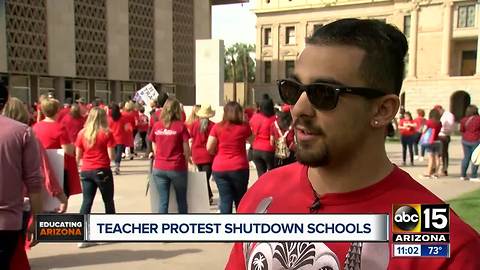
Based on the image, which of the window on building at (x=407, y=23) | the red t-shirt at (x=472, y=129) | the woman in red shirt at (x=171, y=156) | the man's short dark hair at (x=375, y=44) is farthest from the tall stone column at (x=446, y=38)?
the man's short dark hair at (x=375, y=44)

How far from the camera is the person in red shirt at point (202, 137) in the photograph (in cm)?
798

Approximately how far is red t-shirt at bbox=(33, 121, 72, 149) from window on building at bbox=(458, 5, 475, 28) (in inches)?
1835

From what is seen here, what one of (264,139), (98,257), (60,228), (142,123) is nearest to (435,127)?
(264,139)

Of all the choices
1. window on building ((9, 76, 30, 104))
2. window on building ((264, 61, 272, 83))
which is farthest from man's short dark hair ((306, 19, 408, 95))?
window on building ((264, 61, 272, 83))

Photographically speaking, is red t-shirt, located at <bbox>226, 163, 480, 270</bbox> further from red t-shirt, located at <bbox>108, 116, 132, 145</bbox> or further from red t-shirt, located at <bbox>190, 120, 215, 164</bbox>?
red t-shirt, located at <bbox>108, 116, 132, 145</bbox>

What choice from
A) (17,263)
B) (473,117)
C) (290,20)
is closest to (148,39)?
(290,20)

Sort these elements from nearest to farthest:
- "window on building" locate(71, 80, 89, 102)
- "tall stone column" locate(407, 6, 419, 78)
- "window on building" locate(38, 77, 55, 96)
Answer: "window on building" locate(38, 77, 55, 96) → "window on building" locate(71, 80, 89, 102) → "tall stone column" locate(407, 6, 419, 78)

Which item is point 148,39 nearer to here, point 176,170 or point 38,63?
point 38,63

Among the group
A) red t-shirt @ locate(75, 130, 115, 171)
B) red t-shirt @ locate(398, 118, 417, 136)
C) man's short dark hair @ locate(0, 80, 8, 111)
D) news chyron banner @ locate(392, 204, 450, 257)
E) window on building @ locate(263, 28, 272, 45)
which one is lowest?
red t-shirt @ locate(398, 118, 417, 136)

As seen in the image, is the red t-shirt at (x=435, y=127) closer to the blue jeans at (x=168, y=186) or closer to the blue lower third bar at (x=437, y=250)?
the blue jeans at (x=168, y=186)

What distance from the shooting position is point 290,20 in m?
58.1

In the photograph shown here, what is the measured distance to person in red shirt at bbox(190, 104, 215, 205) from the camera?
7.98 m

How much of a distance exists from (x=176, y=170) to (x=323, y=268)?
5.10m

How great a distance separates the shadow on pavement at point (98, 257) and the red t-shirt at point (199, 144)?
2373 millimetres
